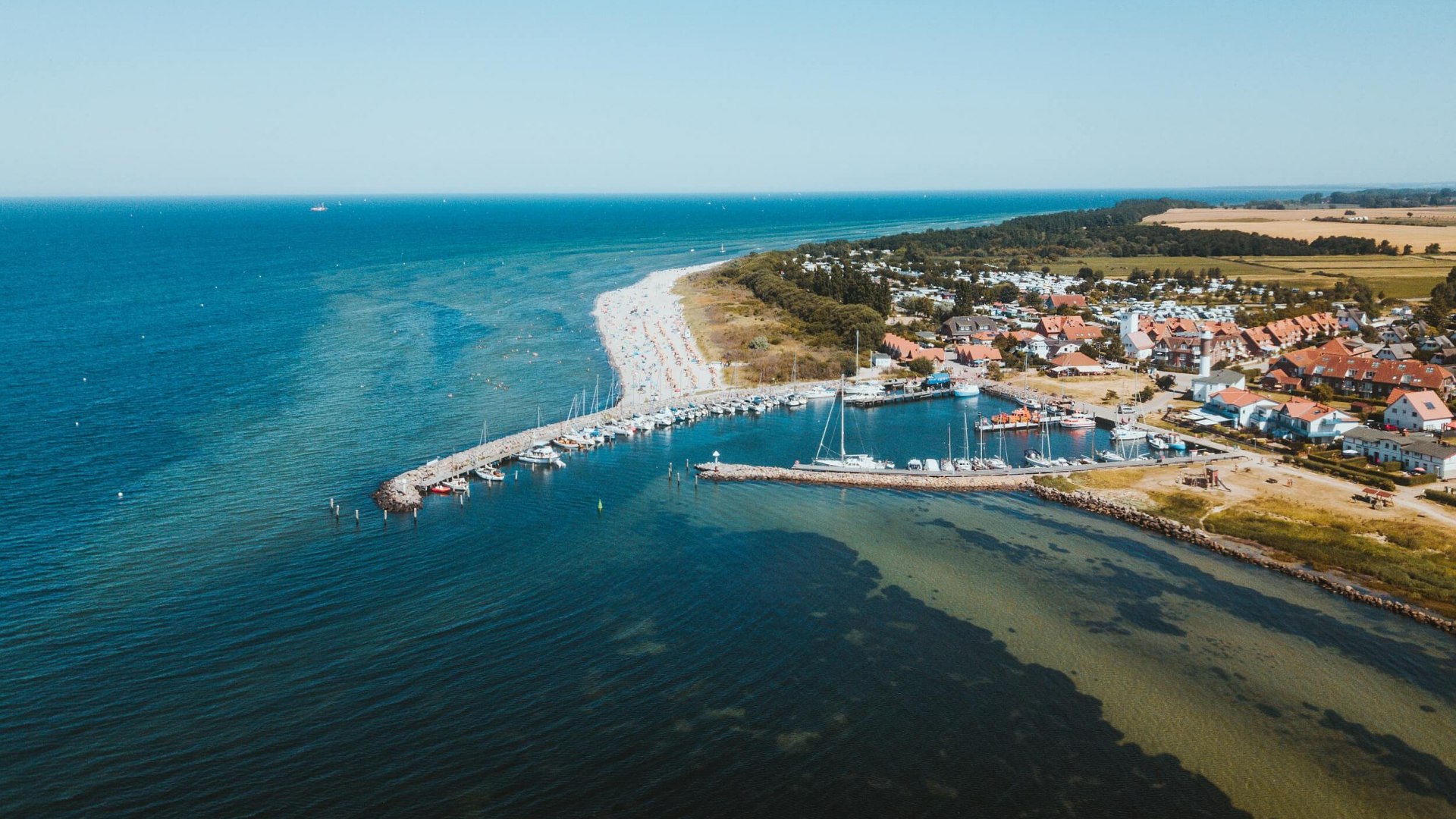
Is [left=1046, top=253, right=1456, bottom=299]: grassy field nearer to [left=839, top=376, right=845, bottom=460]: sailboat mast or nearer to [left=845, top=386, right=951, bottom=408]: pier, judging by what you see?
[left=845, top=386, right=951, bottom=408]: pier

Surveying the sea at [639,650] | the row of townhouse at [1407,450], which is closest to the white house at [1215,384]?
the row of townhouse at [1407,450]

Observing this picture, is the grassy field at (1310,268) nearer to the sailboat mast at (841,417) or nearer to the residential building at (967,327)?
the residential building at (967,327)

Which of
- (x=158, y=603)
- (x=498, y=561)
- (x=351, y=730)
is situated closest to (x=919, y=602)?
(x=498, y=561)

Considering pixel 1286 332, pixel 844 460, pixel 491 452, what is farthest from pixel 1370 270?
pixel 491 452

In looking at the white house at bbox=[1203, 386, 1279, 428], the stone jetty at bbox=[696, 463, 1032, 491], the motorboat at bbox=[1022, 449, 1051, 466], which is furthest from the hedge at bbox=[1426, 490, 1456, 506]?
the stone jetty at bbox=[696, 463, 1032, 491]

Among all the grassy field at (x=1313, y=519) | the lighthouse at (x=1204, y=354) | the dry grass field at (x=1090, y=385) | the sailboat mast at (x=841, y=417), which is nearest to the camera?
the grassy field at (x=1313, y=519)

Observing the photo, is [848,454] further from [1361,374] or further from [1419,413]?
[1361,374]

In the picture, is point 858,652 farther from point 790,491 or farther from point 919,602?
point 790,491
